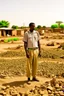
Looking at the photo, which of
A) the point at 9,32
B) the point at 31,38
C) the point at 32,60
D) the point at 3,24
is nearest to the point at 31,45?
the point at 31,38

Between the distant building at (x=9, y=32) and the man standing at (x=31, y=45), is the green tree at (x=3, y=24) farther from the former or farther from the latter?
the man standing at (x=31, y=45)

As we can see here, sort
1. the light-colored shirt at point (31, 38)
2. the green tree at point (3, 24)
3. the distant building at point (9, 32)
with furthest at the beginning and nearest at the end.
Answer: the green tree at point (3, 24) < the distant building at point (9, 32) < the light-colored shirt at point (31, 38)

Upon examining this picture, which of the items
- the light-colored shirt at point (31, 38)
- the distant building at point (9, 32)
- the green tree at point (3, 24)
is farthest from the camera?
the green tree at point (3, 24)

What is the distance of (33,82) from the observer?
6.97 meters

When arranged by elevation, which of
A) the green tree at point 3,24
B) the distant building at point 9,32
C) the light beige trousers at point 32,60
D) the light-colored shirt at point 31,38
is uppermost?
the light-colored shirt at point 31,38

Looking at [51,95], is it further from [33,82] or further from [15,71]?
[15,71]

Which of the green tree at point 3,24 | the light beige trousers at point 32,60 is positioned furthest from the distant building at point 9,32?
the light beige trousers at point 32,60

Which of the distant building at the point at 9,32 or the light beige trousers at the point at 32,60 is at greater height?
the light beige trousers at the point at 32,60

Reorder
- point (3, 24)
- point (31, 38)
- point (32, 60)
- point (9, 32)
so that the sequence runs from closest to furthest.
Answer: point (31, 38) < point (32, 60) < point (9, 32) < point (3, 24)

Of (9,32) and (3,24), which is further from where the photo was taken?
(3,24)

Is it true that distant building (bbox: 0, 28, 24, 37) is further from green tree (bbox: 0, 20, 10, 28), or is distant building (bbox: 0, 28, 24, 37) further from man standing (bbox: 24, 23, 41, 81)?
man standing (bbox: 24, 23, 41, 81)

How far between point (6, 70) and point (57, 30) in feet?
175

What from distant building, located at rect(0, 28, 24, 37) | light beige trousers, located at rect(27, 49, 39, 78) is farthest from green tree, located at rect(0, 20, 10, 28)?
light beige trousers, located at rect(27, 49, 39, 78)

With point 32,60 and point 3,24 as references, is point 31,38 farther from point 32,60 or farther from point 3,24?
point 3,24
